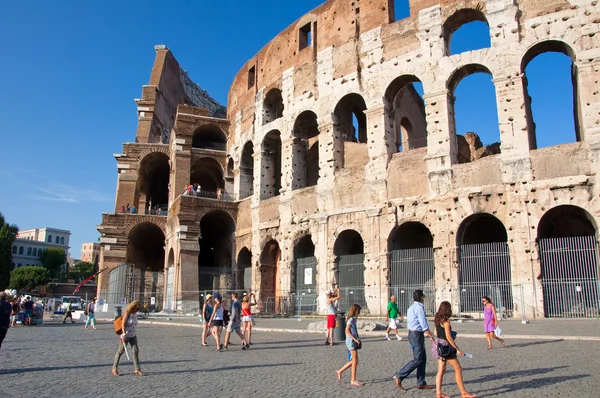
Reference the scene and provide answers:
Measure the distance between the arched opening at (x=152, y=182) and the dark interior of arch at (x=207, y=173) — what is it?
190cm

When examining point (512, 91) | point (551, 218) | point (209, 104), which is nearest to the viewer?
point (512, 91)

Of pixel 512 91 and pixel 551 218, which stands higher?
pixel 512 91

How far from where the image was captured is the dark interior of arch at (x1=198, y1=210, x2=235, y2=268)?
25.2 meters

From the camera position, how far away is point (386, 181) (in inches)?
690

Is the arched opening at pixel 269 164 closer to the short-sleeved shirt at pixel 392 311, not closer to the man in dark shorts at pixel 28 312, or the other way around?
the man in dark shorts at pixel 28 312

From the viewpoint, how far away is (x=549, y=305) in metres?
14.1

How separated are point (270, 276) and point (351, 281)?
5.04 m

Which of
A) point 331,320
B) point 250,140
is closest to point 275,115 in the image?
point 250,140

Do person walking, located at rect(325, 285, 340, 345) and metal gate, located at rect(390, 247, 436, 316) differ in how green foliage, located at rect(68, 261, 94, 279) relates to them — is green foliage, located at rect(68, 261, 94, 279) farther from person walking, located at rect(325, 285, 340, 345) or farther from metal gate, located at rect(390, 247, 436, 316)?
person walking, located at rect(325, 285, 340, 345)

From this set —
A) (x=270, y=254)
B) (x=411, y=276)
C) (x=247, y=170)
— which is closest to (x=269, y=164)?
(x=247, y=170)

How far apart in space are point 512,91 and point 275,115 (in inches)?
450

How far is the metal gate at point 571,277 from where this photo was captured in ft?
44.3

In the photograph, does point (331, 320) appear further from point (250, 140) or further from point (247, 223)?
point (250, 140)

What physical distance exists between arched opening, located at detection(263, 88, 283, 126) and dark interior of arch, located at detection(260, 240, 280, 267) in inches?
223
